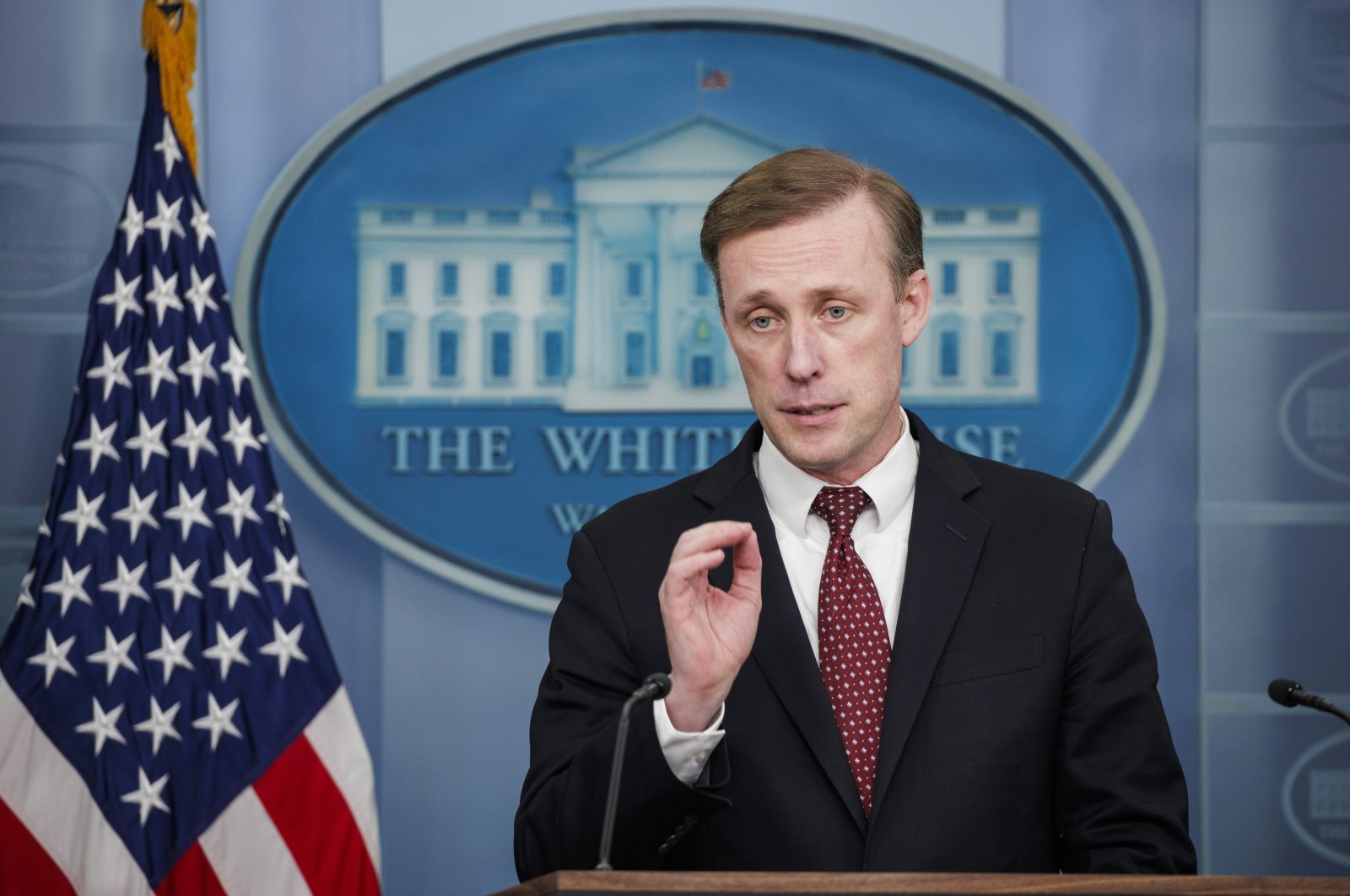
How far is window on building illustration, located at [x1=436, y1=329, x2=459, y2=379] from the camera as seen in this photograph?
120 inches

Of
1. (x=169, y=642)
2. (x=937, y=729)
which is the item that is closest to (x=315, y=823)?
(x=169, y=642)

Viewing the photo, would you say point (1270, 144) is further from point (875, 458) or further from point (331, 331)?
point (331, 331)

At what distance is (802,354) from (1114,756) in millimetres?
591

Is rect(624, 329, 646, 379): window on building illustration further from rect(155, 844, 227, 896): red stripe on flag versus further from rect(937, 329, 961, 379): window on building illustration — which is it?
rect(155, 844, 227, 896): red stripe on flag

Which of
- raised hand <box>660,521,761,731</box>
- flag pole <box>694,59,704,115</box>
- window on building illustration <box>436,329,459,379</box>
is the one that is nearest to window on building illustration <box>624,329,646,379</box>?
window on building illustration <box>436,329,459,379</box>

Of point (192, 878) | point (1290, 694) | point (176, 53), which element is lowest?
point (192, 878)

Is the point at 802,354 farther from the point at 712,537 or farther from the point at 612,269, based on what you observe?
the point at 612,269

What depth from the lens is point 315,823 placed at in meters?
2.72

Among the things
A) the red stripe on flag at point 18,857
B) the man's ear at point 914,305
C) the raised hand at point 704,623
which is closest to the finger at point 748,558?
the raised hand at point 704,623

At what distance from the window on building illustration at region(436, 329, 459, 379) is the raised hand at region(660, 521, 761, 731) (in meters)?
1.71

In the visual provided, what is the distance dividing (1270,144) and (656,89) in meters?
1.36

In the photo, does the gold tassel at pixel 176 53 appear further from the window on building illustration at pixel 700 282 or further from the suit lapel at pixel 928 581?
the suit lapel at pixel 928 581

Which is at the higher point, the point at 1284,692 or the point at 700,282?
the point at 700,282

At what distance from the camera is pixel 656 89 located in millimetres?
3074
